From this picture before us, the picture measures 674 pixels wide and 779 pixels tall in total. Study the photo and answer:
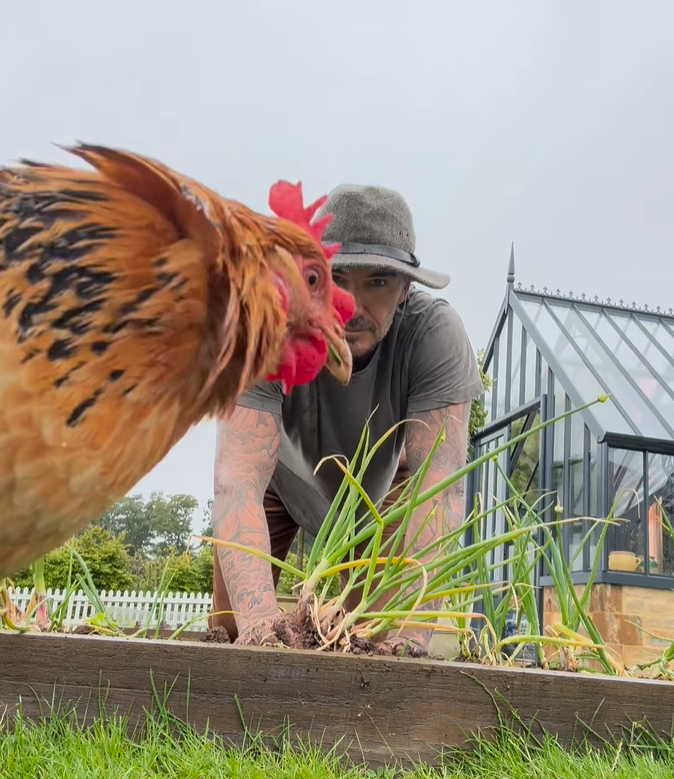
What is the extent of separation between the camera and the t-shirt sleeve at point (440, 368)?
2.23 metres

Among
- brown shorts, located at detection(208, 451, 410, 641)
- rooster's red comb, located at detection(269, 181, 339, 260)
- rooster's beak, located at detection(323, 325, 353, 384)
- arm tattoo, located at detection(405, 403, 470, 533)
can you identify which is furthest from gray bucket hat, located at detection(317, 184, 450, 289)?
brown shorts, located at detection(208, 451, 410, 641)

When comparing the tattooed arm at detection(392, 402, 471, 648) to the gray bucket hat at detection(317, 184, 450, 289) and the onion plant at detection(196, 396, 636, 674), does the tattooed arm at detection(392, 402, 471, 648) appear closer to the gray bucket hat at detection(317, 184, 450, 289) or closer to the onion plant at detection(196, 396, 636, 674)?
the onion plant at detection(196, 396, 636, 674)

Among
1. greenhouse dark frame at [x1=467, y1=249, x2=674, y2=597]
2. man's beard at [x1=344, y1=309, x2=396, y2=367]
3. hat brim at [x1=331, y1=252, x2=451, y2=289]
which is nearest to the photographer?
hat brim at [x1=331, y1=252, x2=451, y2=289]

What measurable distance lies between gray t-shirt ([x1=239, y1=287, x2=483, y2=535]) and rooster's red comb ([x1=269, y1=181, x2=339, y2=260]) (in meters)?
0.88

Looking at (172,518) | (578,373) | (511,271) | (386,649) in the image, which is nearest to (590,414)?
(578,373)

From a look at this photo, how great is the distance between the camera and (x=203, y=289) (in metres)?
0.83

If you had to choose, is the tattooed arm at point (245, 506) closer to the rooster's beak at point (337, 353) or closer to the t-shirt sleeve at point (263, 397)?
the t-shirt sleeve at point (263, 397)

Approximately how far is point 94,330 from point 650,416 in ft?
29.4

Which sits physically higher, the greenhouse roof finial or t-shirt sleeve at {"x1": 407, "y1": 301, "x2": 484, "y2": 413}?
the greenhouse roof finial

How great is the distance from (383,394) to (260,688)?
1.18m

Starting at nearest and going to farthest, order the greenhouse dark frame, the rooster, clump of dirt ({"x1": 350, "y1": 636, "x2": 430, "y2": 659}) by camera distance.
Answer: the rooster, clump of dirt ({"x1": 350, "y1": 636, "x2": 430, "y2": 659}), the greenhouse dark frame

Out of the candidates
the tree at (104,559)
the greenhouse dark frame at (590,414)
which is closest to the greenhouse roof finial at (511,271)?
the greenhouse dark frame at (590,414)

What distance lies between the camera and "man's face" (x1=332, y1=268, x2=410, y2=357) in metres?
2.05

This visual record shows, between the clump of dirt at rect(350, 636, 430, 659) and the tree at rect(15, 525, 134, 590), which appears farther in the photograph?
the tree at rect(15, 525, 134, 590)
